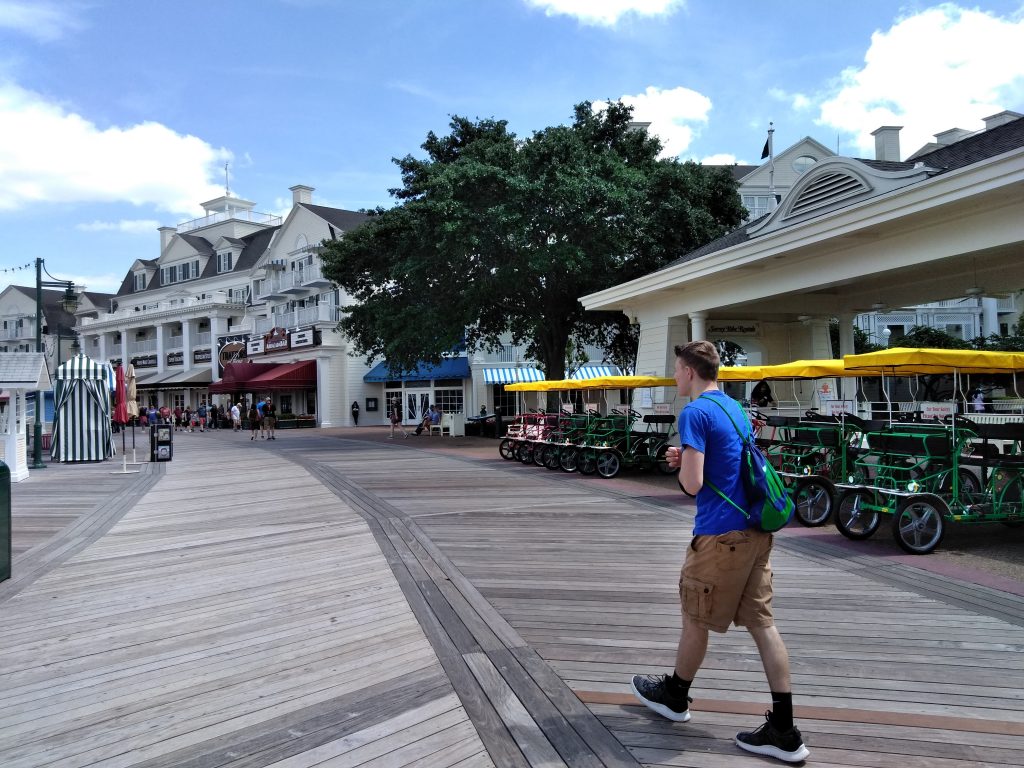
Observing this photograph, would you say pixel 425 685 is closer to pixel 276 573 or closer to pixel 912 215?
pixel 276 573

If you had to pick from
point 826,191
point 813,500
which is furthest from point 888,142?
point 813,500

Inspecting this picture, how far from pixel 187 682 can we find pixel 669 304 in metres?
16.4

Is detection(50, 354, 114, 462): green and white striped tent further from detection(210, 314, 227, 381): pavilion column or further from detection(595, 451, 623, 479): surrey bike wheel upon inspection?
detection(210, 314, 227, 381): pavilion column

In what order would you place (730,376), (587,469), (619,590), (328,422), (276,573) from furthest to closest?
(328,422)
(587,469)
(730,376)
(276,573)
(619,590)

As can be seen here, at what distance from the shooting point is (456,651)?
4805 mm

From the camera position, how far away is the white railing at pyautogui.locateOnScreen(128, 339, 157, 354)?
6141 centimetres

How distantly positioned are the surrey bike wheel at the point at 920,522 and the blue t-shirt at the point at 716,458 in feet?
17.0

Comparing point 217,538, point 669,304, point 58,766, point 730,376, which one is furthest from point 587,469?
point 58,766

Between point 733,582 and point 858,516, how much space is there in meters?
5.88

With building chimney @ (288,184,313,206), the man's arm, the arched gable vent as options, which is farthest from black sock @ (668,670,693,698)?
building chimney @ (288,184,313,206)

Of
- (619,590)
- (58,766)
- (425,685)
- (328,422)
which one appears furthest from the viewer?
(328,422)

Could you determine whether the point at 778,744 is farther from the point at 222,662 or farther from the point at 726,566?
the point at 222,662

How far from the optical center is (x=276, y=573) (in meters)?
7.09

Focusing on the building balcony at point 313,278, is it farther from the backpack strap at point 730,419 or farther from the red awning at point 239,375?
the backpack strap at point 730,419
